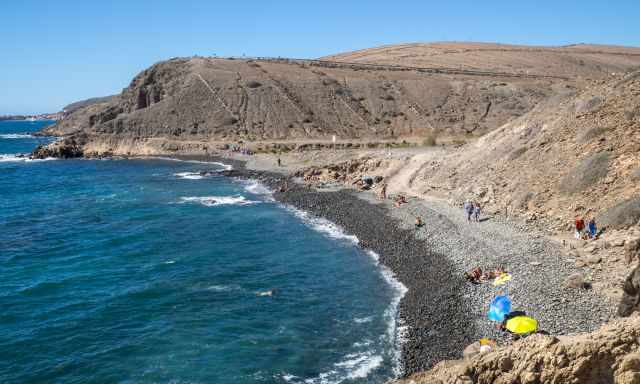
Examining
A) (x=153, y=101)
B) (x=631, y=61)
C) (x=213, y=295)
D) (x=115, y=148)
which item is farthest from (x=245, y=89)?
(x=631, y=61)

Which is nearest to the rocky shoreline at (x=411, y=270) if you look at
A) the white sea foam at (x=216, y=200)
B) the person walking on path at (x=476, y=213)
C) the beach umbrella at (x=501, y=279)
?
the beach umbrella at (x=501, y=279)

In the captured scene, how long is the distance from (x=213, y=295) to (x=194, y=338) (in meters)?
4.72

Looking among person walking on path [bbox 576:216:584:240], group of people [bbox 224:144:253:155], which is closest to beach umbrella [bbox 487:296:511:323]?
person walking on path [bbox 576:216:584:240]

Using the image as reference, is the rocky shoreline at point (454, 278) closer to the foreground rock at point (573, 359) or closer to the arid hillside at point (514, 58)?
the foreground rock at point (573, 359)

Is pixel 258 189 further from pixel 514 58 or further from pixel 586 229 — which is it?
pixel 514 58

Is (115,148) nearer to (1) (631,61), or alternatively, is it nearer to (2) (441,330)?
(2) (441,330)

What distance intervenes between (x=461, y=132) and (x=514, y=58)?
68.5 meters

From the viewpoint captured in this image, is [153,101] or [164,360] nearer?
[164,360]

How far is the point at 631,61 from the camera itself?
5694 inches

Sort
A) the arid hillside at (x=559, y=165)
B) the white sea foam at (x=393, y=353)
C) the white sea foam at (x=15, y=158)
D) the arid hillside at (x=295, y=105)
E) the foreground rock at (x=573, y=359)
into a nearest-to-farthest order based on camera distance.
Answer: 1. the foreground rock at (x=573, y=359)
2. the white sea foam at (x=393, y=353)
3. the arid hillside at (x=559, y=165)
4. the white sea foam at (x=15, y=158)
5. the arid hillside at (x=295, y=105)

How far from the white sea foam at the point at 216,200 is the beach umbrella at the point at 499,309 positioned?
1261 inches

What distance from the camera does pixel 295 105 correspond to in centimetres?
9462

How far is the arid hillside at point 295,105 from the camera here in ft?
294

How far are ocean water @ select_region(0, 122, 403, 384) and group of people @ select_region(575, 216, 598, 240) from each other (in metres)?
9.47
